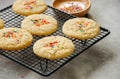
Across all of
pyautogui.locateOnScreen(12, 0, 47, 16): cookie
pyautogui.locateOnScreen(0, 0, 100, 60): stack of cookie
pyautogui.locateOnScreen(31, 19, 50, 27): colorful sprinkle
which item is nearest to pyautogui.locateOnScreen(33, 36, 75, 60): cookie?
pyautogui.locateOnScreen(0, 0, 100, 60): stack of cookie

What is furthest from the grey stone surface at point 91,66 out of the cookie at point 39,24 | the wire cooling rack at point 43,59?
the cookie at point 39,24

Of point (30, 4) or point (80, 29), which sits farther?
point (30, 4)

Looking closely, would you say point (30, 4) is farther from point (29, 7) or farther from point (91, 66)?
point (91, 66)

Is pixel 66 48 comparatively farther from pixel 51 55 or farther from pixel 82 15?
pixel 82 15

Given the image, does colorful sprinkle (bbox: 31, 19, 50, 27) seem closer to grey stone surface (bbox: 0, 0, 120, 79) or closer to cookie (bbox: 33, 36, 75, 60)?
cookie (bbox: 33, 36, 75, 60)

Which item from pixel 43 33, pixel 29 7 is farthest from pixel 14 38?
pixel 29 7

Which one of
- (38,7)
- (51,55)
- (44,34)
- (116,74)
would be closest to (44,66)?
(51,55)
